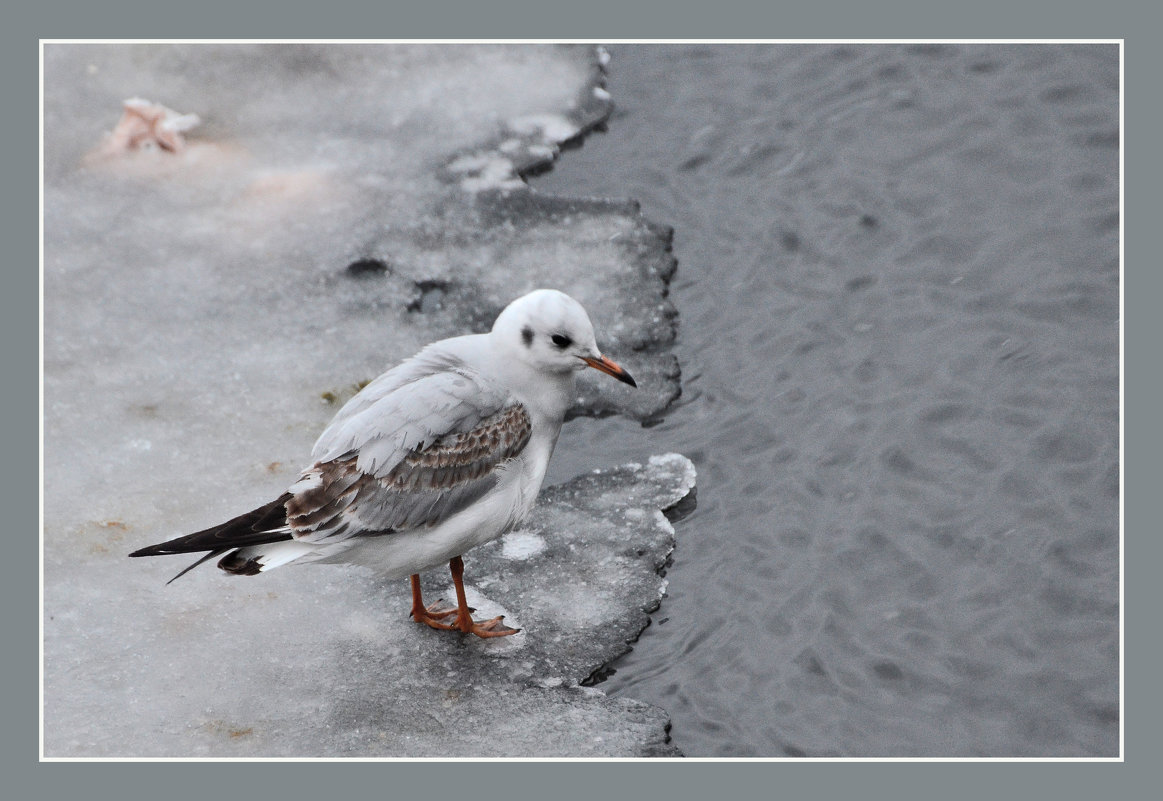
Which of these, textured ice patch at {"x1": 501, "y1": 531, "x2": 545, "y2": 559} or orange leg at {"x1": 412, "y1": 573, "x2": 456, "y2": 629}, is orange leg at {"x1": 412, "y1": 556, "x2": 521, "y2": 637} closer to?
orange leg at {"x1": 412, "y1": 573, "x2": 456, "y2": 629}

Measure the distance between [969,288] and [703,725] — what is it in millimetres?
3007

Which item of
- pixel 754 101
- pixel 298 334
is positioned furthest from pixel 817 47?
pixel 298 334

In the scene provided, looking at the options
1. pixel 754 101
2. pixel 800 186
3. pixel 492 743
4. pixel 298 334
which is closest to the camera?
pixel 492 743

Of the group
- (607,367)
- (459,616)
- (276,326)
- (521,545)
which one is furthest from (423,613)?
(276,326)

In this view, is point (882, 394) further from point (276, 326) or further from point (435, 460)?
point (276, 326)

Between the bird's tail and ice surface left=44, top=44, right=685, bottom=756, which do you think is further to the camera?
ice surface left=44, top=44, right=685, bottom=756

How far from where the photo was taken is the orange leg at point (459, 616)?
5.34 meters

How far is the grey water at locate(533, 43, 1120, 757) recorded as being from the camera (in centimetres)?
523

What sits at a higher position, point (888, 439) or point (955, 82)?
point (955, 82)

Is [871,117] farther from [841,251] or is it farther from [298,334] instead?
[298,334]

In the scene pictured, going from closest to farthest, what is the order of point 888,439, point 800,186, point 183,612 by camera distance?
point 183,612, point 888,439, point 800,186

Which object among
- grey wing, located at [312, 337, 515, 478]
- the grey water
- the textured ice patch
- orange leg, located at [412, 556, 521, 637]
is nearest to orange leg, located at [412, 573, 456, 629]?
orange leg, located at [412, 556, 521, 637]

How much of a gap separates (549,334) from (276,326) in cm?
234

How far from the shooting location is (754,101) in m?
8.21
